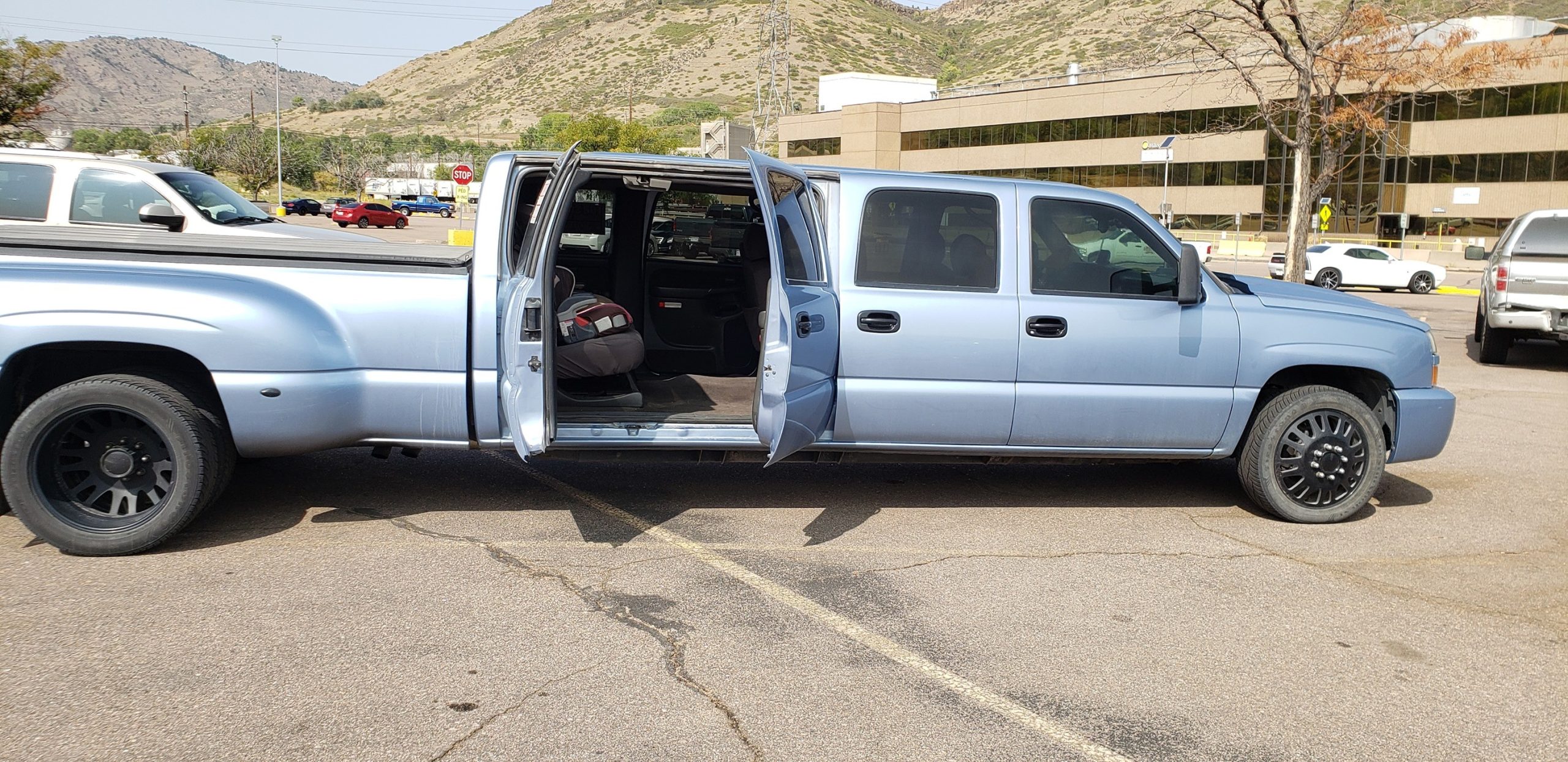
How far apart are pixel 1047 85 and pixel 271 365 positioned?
234ft

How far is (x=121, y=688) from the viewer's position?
3873mm

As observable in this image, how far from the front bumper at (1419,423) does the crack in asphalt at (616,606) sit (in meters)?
4.11

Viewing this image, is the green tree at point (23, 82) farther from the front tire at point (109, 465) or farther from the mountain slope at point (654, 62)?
the mountain slope at point (654, 62)

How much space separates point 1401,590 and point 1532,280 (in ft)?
30.1

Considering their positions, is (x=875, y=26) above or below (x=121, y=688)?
above

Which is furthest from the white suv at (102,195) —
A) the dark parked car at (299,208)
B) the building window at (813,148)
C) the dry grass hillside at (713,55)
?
the dry grass hillside at (713,55)

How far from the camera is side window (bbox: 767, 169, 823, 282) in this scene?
5.80 meters

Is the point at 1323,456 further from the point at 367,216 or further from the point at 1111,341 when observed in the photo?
the point at 367,216

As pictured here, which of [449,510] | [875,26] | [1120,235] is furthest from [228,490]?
[875,26]

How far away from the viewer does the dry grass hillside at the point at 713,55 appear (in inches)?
5423

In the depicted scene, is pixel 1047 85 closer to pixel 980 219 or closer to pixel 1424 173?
pixel 1424 173

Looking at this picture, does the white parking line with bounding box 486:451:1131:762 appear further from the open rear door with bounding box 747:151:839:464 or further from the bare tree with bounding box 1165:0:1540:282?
the bare tree with bounding box 1165:0:1540:282

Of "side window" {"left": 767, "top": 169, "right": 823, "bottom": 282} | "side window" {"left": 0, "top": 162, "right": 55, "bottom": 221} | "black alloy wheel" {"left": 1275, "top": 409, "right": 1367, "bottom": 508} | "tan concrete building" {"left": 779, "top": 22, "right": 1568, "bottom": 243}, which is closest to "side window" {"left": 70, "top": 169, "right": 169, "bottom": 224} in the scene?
"side window" {"left": 0, "top": 162, "right": 55, "bottom": 221}

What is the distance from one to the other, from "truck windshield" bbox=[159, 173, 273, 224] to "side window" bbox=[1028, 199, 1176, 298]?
8448mm
